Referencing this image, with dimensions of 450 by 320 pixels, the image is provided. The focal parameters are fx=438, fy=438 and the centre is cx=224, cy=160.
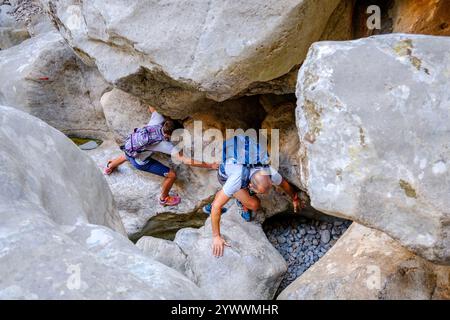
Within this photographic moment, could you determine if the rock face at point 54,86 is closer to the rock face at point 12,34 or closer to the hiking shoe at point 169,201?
the rock face at point 12,34

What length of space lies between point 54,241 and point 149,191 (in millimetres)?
3723

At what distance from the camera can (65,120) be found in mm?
6668

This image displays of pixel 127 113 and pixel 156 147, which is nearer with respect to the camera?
pixel 156 147

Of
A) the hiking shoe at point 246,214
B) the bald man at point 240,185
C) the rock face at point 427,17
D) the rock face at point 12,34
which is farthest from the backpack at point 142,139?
the rock face at point 12,34

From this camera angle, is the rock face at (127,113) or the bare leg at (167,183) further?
the rock face at (127,113)

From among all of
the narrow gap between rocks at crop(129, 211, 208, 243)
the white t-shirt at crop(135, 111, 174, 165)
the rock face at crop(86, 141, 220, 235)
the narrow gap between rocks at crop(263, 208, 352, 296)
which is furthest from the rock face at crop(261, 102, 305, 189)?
the narrow gap between rocks at crop(129, 211, 208, 243)

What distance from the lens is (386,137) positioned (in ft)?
7.75

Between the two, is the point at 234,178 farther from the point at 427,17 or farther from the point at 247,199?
the point at 427,17

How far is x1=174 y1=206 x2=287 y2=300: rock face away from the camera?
4242 mm

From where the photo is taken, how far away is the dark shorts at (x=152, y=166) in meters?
5.50

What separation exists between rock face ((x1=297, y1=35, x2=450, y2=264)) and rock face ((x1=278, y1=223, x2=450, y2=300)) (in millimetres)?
780

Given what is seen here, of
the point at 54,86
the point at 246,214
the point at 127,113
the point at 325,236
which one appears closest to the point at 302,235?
Result: the point at 325,236

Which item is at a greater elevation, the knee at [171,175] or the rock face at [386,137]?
the rock face at [386,137]
